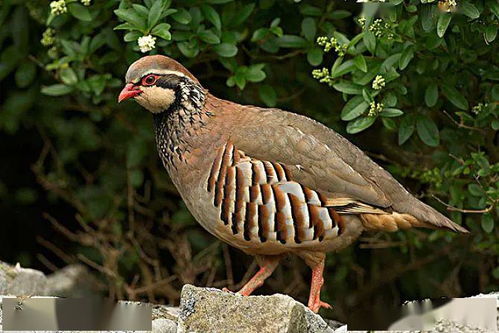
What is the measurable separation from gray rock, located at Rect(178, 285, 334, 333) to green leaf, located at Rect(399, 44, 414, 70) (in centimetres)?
133

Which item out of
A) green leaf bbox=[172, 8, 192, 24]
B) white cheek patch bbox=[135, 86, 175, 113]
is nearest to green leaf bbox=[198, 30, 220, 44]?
green leaf bbox=[172, 8, 192, 24]

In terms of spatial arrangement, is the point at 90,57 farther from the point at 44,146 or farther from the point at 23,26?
the point at 44,146

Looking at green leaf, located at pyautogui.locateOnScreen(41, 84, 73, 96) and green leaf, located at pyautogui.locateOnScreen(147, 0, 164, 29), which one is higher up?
green leaf, located at pyautogui.locateOnScreen(147, 0, 164, 29)

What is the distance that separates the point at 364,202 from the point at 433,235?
1226mm

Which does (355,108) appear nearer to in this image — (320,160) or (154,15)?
(320,160)

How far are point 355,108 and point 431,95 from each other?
450 mm

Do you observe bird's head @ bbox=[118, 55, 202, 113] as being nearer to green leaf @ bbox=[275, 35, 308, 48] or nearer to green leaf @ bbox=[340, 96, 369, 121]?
green leaf @ bbox=[340, 96, 369, 121]

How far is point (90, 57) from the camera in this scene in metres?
5.37

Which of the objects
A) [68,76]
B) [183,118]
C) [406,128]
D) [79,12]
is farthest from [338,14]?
[68,76]

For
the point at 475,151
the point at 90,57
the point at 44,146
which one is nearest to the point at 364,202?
the point at 475,151

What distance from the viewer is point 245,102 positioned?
233 inches

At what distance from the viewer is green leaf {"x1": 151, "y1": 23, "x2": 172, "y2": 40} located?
4.50m

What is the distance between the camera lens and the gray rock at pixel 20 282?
490 centimetres

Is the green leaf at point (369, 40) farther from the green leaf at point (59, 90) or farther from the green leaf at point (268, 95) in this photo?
the green leaf at point (59, 90)
